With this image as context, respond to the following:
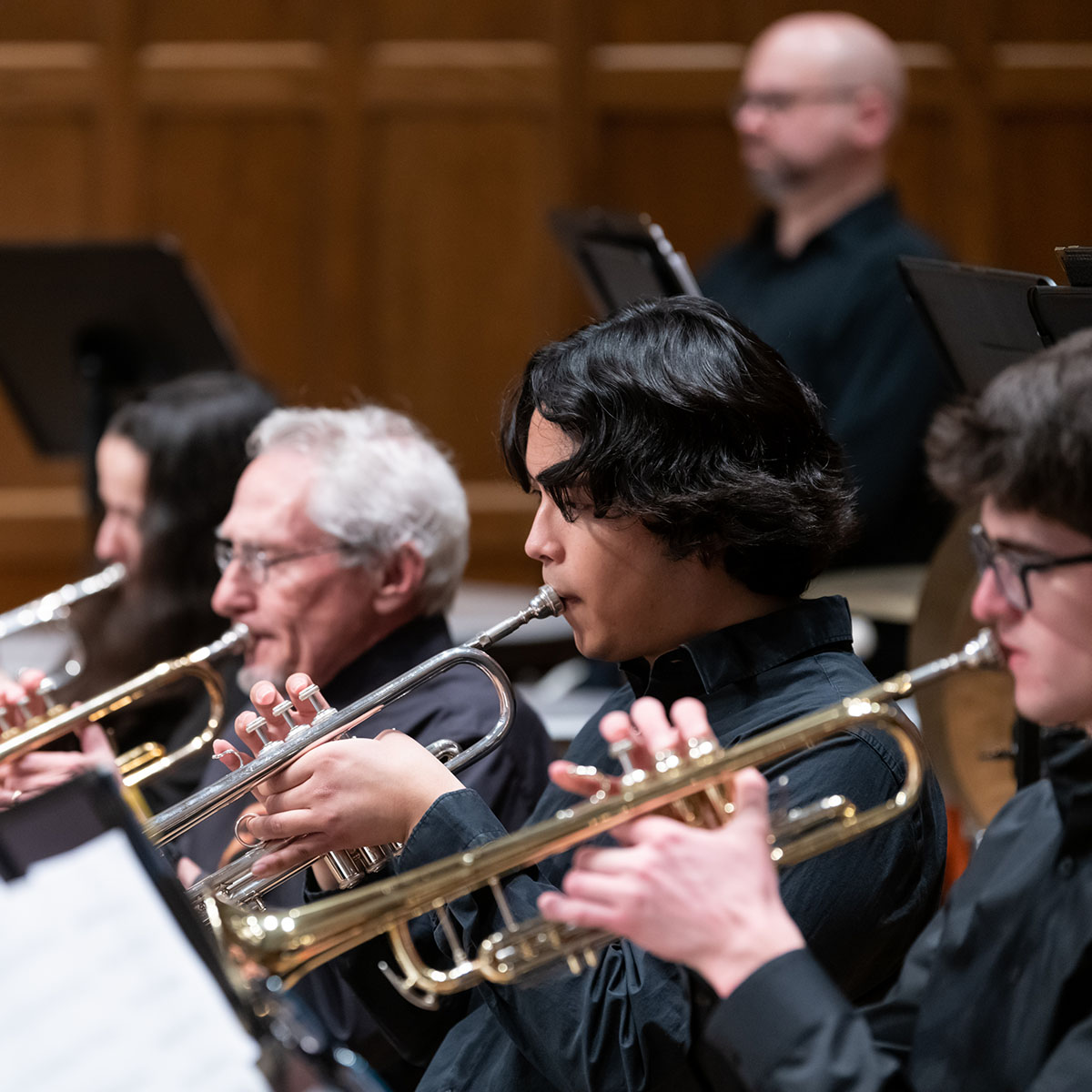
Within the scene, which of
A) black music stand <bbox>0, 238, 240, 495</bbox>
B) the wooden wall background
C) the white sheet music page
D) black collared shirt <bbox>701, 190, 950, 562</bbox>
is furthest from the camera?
the wooden wall background

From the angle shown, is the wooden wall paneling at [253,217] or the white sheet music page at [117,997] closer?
the white sheet music page at [117,997]

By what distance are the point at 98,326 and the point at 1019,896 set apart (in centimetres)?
300

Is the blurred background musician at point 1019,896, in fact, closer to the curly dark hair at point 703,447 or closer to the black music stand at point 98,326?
the curly dark hair at point 703,447

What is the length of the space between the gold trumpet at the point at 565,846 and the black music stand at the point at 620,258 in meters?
1.45

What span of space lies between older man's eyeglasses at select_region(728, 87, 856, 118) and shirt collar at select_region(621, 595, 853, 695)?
2.95 m

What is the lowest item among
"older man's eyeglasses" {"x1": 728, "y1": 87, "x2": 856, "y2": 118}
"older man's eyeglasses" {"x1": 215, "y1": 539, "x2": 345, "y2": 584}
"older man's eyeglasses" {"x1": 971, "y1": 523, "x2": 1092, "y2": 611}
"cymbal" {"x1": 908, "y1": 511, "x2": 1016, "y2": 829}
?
"cymbal" {"x1": 908, "y1": 511, "x2": 1016, "y2": 829}

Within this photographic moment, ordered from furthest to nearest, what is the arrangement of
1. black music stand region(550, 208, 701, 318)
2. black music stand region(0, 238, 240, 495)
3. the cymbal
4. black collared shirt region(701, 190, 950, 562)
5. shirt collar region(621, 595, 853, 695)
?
1. black collared shirt region(701, 190, 950, 562)
2. black music stand region(0, 238, 240, 495)
3. black music stand region(550, 208, 701, 318)
4. the cymbal
5. shirt collar region(621, 595, 853, 695)

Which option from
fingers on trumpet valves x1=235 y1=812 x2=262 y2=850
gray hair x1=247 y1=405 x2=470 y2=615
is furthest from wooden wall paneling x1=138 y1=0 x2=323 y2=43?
fingers on trumpet valves x1=235 y1=812 x2=262 y2=850

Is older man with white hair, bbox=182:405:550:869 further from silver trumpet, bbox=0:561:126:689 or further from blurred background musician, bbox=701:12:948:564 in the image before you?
blurred background musician, bbox=701:12:948:564

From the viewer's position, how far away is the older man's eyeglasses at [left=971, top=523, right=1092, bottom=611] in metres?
1.22

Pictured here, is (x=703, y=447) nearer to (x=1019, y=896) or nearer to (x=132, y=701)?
(x=1019, y=896)

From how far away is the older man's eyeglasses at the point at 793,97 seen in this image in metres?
4.38

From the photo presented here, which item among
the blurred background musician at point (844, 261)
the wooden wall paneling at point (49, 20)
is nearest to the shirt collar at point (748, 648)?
the blurred background musician at point (844, 261)

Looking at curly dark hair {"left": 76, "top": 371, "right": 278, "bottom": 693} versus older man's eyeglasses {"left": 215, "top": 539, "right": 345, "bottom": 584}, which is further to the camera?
curly dark hair {"left": 76, "top": 371, "right": 278, "bottom": 693}
